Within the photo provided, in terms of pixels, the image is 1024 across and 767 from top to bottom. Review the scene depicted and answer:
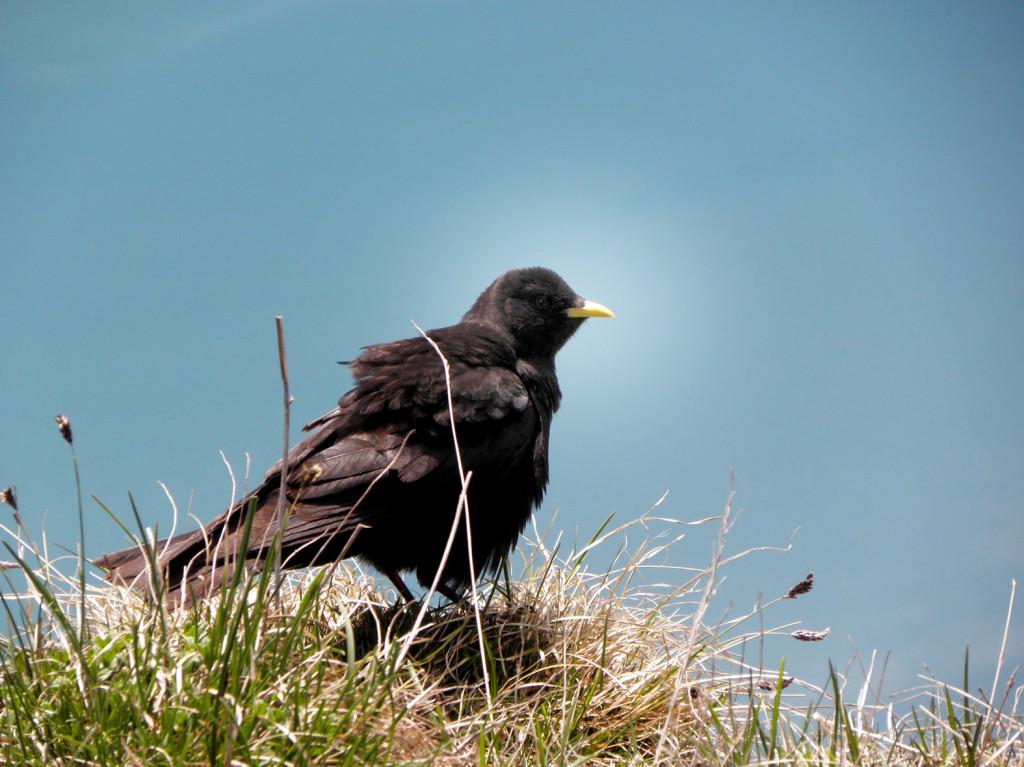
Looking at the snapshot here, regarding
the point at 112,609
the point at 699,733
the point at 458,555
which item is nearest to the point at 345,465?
the point at 458,555

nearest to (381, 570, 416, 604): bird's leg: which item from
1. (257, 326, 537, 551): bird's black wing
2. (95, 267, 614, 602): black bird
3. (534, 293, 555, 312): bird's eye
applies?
(95, 267, 614, 602): black bird

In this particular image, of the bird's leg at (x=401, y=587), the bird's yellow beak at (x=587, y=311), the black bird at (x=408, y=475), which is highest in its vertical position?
the bird's yellow beak at (x=587, y=311)

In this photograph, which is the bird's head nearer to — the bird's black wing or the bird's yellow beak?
the bird's yellow beak

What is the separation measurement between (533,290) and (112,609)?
2.87m

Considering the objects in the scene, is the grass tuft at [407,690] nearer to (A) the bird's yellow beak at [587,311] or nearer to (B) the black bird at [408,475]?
(B) the black bird at [408,475]

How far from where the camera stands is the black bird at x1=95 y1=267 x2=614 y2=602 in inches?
127

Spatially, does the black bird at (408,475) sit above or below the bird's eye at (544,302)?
below

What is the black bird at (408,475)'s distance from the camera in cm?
322

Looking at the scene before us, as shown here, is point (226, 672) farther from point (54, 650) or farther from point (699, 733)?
point (699, 733)

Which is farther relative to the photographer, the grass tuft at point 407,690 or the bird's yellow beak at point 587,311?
the bird's yellow beak at point 587,311

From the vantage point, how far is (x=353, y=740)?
7.32 feet

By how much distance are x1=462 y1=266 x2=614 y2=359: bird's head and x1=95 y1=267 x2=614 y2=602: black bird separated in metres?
0.39

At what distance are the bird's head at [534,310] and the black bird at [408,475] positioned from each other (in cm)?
39

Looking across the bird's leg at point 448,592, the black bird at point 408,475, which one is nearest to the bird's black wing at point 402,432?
the black bird at point 408,475
